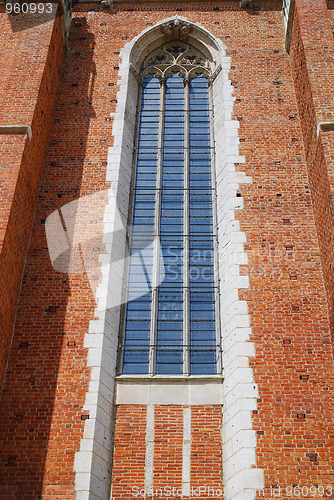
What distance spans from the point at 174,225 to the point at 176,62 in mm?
4477

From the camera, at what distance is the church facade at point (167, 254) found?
788 centimetres

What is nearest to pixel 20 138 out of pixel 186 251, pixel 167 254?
pixel 167 254

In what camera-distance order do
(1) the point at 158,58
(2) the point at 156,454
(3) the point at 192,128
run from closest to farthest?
(2) the point at 156,454 → (3) the point at 192,128 → (1) the point at 158,58

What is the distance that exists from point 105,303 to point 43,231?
181 cm

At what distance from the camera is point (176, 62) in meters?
13.1

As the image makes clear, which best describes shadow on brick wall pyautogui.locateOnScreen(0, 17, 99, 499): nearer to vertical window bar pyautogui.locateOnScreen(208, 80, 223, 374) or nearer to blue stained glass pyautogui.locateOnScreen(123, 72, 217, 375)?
blue stained glass pyautogui.locateOnScreen(123, 72, 217, 375)

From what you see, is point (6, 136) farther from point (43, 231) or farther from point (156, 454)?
point (156, 454)

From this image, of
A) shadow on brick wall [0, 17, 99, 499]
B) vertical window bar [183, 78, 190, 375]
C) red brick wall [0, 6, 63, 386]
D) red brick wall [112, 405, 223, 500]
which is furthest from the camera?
vertical window bar [183, 78, 190, 375]

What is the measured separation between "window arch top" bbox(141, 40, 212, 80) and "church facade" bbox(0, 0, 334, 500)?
39 mm

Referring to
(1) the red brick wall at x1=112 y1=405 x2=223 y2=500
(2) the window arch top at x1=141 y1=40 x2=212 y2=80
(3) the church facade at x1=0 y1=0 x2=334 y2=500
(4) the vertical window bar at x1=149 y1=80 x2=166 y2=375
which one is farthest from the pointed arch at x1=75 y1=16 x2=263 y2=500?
(4) the vertical window bar at x1=149 y1=80 x2=166 y2=375

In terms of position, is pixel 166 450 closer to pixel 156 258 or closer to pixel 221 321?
pixel 221 321

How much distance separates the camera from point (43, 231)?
392 inches

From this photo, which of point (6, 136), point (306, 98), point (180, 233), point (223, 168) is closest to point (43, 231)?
point (6, 136)

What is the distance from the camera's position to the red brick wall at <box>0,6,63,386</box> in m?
8.67
